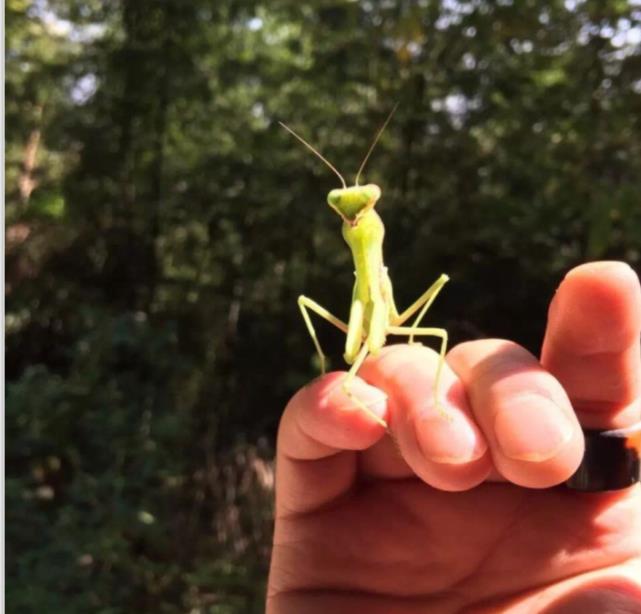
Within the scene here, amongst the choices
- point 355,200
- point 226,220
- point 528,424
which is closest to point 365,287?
point 355,200

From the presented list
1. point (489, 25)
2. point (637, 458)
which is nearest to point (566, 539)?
point (637, 458)

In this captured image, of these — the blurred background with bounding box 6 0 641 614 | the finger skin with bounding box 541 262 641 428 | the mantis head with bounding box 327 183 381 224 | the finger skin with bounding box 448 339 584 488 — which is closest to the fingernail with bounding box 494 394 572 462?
the finger skin with bounding box 448 339 584 488

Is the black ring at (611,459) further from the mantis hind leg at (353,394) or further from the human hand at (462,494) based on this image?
the mantis hind leg at (353,394)

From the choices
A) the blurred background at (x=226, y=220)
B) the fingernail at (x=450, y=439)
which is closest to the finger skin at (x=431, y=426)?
the fingernail at (x=450, y=439)

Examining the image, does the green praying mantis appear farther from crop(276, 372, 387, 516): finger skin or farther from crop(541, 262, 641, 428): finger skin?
crop(541, 262, 641, 428): finger skin

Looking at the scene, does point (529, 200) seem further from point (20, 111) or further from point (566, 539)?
point (20, 111)

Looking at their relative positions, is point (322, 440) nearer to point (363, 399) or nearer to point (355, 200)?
point (363, 399)
